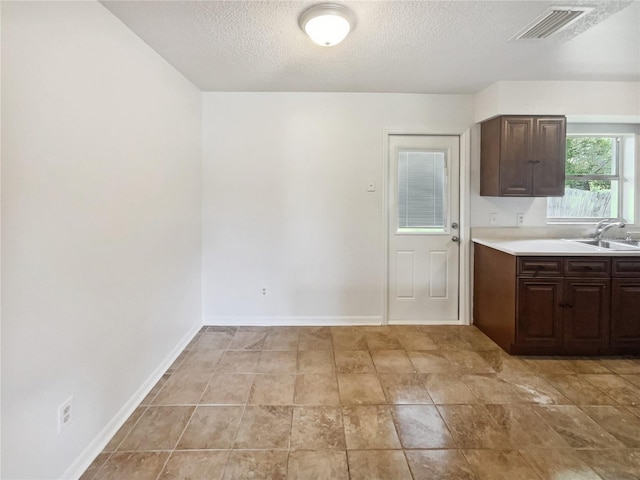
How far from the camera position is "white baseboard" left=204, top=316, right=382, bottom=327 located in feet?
12.2

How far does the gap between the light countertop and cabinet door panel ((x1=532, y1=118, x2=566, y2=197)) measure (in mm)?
491

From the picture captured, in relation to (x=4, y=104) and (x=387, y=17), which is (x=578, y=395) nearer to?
(x=387, y=17)

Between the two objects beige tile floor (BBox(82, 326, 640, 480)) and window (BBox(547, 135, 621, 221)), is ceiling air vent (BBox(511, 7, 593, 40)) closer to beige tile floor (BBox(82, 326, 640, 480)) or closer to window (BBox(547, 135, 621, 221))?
window (BBox(547, 135, 621, 221))

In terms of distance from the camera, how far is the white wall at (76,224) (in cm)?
135

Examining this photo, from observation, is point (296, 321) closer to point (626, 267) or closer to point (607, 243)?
point (626, 267)

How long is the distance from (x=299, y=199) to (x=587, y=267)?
2.63 m

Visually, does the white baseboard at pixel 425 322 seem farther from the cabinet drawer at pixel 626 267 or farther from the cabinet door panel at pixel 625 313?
the cabinet drawer at pixel 626 267

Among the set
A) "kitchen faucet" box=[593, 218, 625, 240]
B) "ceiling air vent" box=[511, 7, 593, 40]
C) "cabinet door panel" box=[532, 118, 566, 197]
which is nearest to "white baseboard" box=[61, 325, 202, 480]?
"ceiling air vent" box=[511, 7, 593, 40]

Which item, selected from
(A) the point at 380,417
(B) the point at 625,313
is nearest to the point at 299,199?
(A) the point at 380,417

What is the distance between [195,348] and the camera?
316 cm

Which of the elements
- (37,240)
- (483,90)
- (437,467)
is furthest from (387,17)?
(437,467)

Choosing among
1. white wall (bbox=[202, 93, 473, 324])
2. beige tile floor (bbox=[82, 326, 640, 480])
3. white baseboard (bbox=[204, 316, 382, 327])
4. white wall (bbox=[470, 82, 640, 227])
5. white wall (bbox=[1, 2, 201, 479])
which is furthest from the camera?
white baseboard (bbox=[204, 316, 382, 327])

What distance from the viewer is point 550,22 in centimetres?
212

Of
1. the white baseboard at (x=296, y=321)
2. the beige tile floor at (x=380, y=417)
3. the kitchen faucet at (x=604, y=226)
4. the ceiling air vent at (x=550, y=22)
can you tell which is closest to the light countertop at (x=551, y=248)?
the kitchen faucet at (x=604, y=226)
